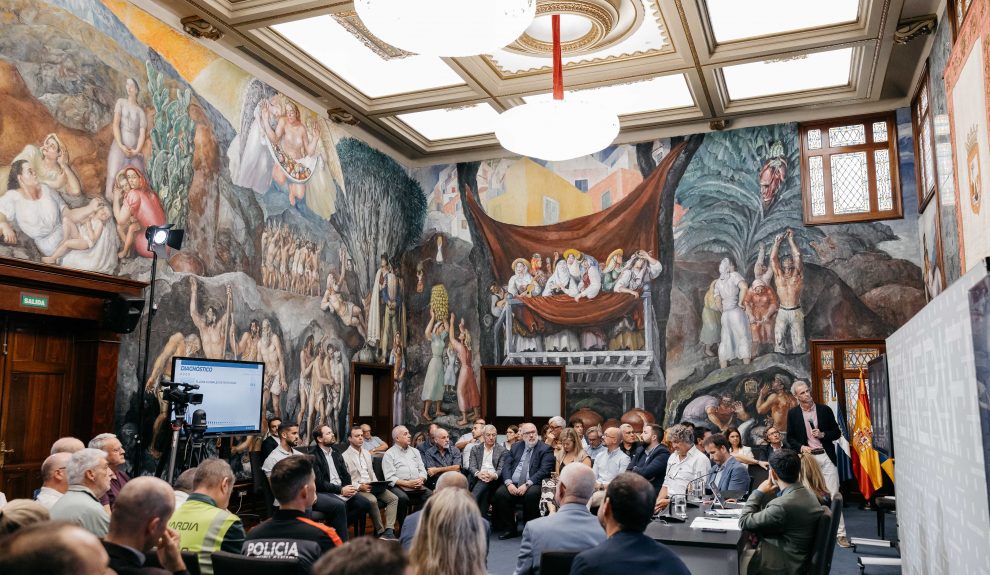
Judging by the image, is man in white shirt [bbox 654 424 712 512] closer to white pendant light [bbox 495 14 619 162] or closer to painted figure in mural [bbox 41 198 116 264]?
white pendant light [bbox 495 14 619 162]

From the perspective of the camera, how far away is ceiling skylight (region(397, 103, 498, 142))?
15.0 metres

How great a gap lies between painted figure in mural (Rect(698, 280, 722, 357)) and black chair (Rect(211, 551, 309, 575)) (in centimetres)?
1183

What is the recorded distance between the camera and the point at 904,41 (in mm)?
11719

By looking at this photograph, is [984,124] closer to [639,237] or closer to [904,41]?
[904,41]

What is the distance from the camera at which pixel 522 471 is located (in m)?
12.4

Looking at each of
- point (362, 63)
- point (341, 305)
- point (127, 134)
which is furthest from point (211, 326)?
point (362, 63)

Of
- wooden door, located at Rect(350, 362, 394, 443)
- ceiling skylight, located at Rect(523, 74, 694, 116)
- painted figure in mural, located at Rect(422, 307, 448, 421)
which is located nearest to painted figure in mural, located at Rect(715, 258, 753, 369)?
ceiling skylight, located at Rect(523, 74, 694, 116)

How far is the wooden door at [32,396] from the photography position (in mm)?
8586

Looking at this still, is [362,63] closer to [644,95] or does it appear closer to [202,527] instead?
A: [644,95]

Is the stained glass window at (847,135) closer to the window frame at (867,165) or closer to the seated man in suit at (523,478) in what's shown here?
the window frame at (867,165)

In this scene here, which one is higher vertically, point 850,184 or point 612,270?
point 850,184

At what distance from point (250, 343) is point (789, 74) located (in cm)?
1002

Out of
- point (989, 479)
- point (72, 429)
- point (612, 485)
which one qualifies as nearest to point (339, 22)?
point (72, 429)

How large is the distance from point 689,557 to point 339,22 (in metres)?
9.00
